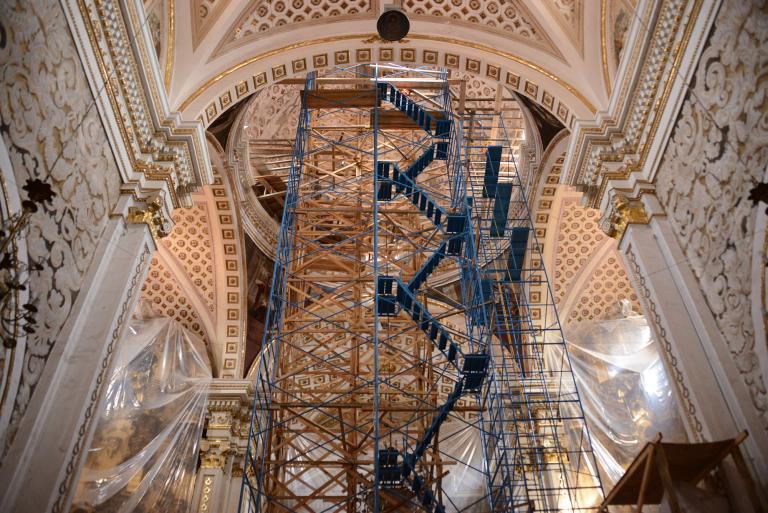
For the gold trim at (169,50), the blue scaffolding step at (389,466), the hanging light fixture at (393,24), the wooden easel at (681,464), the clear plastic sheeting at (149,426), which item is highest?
the hanging light fixture at (393,24)

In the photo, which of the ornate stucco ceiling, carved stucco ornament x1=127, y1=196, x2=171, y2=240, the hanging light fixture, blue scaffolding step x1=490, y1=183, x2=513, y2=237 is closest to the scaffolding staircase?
the ornate stucco ceiling

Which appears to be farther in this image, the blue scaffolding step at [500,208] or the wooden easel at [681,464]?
the blue scaffolding step at [500,208]

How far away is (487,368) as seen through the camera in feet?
22.9

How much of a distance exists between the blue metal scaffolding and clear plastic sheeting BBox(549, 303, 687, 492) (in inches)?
14.2

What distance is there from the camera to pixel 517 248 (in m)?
12.1

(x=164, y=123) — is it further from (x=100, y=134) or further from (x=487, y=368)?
(x=487, y=368)

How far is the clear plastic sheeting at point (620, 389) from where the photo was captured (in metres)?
9.47

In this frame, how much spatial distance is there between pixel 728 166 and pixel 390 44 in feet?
16.8

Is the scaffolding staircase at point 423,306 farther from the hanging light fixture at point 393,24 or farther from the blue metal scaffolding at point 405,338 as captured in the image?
the hanging light fixture at point 393,24

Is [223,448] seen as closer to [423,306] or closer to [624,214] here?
[423,306]

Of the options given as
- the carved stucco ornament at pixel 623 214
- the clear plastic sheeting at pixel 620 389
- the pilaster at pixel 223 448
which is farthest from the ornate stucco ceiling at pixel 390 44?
the pilaster at pixel 223 448

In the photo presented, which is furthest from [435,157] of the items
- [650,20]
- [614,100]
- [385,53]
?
[650,20]

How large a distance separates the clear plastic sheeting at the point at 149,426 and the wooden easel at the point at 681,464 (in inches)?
286

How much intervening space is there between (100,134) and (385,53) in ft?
14.3
